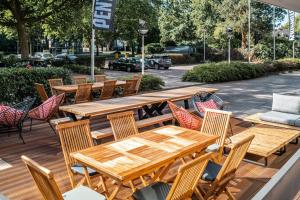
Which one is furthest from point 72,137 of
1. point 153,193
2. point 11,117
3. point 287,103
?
point 287,103

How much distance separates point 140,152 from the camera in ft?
12.3

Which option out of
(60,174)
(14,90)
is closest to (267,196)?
(60,174)

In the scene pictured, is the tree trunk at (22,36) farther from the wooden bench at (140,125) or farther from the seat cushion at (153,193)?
the seat cushion at (153,193)

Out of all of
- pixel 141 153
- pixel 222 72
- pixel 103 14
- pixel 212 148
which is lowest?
pixel 212 148

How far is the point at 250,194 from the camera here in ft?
14.7

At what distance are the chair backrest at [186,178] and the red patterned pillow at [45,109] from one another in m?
4.35

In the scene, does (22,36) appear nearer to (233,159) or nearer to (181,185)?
(233,159)

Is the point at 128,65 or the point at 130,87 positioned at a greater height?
the point at 128,65

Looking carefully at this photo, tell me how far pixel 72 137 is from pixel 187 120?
7.83ft

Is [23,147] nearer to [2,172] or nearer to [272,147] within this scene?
[2,172]

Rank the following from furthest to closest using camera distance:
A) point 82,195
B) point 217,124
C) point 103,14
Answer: point 103,14, point 217,124, point 82,195

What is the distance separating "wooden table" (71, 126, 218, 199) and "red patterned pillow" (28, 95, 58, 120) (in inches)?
121

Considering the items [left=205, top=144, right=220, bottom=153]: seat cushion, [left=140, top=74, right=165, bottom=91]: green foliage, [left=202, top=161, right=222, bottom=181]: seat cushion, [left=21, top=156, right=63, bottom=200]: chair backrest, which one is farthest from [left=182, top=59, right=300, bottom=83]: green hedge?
[left=21, top=156, right=63, bottom=200]: chair backrest

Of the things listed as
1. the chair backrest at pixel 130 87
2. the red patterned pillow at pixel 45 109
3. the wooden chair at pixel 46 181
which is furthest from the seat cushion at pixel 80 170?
the chair backrest at pixel 130 87
